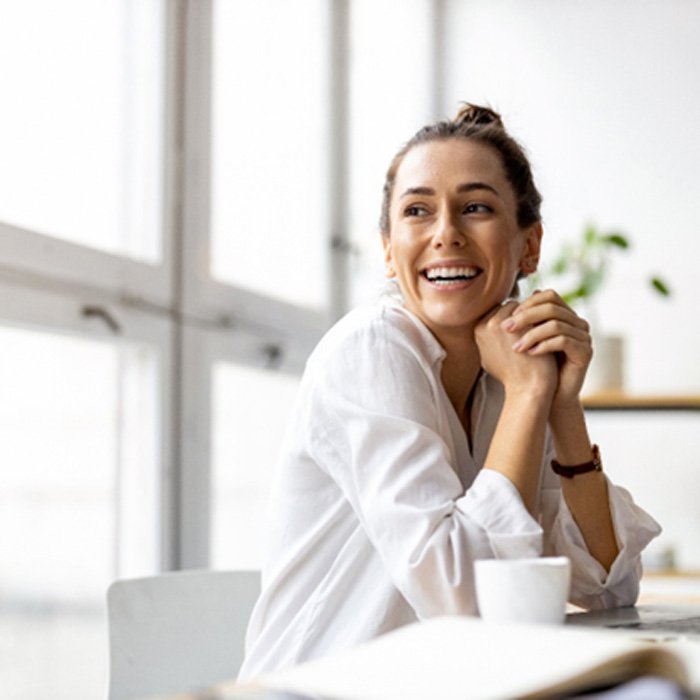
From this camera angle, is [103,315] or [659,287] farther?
[659,287]

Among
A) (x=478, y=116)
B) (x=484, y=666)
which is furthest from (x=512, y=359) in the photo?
(x=484, y=666)

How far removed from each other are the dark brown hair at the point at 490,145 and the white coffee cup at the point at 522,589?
719 mm

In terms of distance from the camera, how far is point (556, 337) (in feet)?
4.87

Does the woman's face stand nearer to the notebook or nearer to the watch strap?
the watch strap

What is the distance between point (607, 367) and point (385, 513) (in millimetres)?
2251

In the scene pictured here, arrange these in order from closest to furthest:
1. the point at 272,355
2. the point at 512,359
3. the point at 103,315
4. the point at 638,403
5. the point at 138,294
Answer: the point at 512,359 → the point at 103,315 → the point at 138,294 → the point at 272,355 → the point at 638,403

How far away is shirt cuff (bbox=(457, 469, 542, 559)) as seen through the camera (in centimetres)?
125

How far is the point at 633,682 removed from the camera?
749 mm

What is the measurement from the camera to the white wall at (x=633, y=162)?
3.64 meters

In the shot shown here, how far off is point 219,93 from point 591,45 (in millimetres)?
1522

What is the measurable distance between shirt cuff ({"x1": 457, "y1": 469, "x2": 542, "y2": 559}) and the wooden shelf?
210cm

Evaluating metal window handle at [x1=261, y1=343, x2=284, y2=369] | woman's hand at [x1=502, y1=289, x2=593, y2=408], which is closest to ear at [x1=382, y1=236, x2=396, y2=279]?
woman's hand at [x1=502, y1=289, x2=593, y2=408]

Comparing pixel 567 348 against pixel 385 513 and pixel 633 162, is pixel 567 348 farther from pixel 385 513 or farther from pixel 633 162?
pixel 633 162

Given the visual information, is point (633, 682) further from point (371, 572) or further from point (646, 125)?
point (646, 125)
